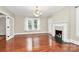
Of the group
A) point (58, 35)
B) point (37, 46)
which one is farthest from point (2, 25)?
point (58, 35)

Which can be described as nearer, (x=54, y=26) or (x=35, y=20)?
(x=35, y=20)

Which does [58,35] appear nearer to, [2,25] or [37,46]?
[37,46]

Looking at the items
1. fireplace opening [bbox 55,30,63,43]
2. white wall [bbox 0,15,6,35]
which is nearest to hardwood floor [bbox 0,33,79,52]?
fireplace opening [bbox 55,30,63,43]

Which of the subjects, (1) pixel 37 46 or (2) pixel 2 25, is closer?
(1) pixel 37 46

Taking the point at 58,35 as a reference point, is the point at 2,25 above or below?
above

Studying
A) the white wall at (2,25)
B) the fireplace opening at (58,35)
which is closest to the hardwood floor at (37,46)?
the fireplace opening at (58,35)

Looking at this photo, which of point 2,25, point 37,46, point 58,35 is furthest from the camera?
point 2,25

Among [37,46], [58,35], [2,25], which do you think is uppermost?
[2,25]

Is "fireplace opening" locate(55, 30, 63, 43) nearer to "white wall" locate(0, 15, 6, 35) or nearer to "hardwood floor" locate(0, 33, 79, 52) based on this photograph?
"hardwood floor" locate(0, 33, 79, 52)

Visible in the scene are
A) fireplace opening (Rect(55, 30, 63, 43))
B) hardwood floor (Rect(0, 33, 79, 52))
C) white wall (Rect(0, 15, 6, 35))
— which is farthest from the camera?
white wall (Rect(0, 15, 6, 35))
